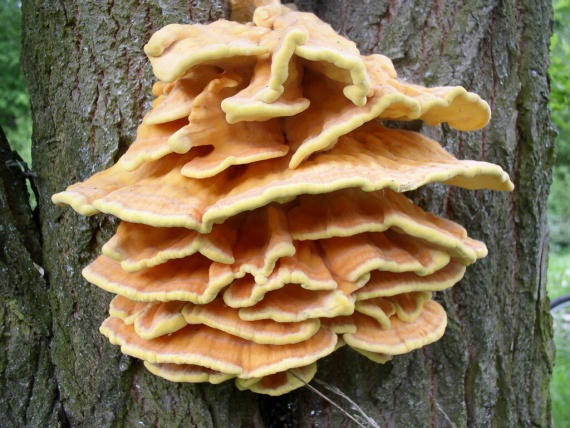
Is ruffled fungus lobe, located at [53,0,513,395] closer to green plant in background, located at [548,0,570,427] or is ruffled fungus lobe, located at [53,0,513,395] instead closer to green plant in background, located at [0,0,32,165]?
green plant in background, located at [548,0,570,427]

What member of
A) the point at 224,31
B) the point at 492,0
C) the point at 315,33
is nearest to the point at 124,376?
the point at 224,31

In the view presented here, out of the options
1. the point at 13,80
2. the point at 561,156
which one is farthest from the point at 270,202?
the point at 561,156

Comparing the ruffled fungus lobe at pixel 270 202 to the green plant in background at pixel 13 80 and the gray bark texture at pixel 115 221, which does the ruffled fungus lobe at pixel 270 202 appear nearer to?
the gray bark texture at pixel 115 221

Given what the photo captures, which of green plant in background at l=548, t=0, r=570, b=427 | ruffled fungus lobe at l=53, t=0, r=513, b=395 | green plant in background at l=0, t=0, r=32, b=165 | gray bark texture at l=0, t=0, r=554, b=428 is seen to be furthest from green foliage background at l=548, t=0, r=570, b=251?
green plant in background at l=0, t=0, r=32, b=165

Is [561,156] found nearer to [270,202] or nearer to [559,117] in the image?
[559,117]

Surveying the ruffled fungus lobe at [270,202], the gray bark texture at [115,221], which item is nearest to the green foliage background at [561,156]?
the gray bark texture at [115,221]
